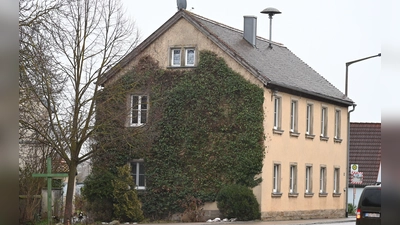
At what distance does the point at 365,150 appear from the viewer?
199 ft

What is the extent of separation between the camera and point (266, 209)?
126 ft

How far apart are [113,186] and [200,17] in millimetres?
10443

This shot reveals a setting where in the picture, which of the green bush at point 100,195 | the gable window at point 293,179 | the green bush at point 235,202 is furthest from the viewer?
the gable window at point 293,179

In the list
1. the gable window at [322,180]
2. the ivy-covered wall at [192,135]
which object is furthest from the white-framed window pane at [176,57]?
the gable window at [322,180]

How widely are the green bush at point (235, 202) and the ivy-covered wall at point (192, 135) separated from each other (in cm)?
107

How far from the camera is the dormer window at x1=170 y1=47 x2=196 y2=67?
130 feet

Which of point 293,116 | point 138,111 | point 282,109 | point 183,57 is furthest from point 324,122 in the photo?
point 138,111

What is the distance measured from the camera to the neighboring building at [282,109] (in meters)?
38.7

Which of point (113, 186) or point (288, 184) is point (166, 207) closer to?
point (113, 186)

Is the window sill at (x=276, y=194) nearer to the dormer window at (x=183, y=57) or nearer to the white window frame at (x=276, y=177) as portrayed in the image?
the white window frame at (x=276, y=177)

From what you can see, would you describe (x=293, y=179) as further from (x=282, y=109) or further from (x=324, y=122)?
(x=324, y=122)

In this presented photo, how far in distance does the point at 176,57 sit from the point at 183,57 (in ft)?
1.69

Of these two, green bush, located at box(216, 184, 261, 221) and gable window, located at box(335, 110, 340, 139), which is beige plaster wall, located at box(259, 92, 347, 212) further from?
green bush, located at box(216, 184, 261, 221)

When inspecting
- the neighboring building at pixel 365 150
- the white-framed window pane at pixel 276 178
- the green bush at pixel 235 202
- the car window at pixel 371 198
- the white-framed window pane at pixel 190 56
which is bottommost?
the green bush at pixel 235 202
